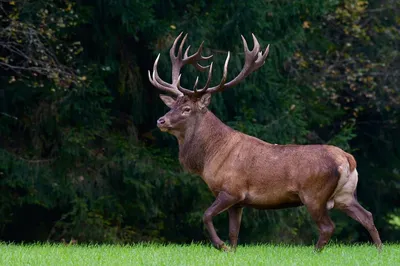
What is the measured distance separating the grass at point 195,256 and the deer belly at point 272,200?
51 centimetres

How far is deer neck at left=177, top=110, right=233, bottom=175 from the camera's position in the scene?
11.4 m

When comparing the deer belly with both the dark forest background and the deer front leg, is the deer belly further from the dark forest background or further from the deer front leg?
the dark forest background

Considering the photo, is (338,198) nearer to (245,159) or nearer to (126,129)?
(245,159)

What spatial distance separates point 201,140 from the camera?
37.8 ft

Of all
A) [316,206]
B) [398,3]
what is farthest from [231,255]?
[398,3]

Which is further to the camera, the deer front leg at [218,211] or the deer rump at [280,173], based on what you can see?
the deer front leg at [218,211]

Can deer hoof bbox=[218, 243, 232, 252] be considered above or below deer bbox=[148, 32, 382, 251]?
below

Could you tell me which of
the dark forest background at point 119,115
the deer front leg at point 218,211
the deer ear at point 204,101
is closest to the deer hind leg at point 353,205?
the deer front leg at point 218,211

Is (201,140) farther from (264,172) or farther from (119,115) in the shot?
(119,115)

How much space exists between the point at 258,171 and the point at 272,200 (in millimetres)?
337

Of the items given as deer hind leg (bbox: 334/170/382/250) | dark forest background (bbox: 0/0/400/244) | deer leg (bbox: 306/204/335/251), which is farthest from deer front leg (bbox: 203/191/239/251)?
dark forest background (bbox: 0/0/400/244)

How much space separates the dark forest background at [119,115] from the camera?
17.9 meters

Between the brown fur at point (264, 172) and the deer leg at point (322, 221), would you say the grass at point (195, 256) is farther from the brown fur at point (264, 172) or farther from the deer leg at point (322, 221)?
the brown fur at point (264, 172)

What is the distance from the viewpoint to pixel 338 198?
1082 centimetres
